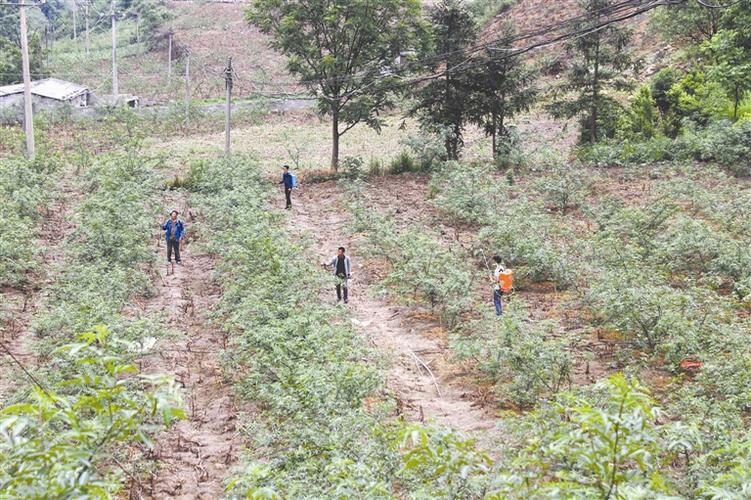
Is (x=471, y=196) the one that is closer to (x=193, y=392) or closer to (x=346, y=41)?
(x=346, y=41)

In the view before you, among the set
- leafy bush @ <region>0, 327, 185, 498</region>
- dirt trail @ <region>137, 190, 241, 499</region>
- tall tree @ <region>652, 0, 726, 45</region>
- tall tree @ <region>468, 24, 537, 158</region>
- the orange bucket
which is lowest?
dirt trail @ <region>137, 190, 241, 499</region>

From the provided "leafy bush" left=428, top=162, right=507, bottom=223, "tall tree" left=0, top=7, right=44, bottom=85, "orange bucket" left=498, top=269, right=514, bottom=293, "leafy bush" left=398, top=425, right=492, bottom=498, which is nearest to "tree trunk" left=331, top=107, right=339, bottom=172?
"leafy bush" left=428, top=162, right=507, bottom=223

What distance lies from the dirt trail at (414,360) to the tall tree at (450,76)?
31.2 ft

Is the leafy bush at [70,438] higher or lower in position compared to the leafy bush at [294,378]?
higher

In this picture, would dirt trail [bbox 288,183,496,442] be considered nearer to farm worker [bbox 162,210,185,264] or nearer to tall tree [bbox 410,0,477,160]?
farm worker [bbox 162,210,185,264]

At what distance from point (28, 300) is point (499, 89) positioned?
19.1 m

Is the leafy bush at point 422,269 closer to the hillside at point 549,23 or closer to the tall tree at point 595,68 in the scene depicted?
the tall tree at point 595,68

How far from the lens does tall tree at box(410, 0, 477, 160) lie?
87.8 ft

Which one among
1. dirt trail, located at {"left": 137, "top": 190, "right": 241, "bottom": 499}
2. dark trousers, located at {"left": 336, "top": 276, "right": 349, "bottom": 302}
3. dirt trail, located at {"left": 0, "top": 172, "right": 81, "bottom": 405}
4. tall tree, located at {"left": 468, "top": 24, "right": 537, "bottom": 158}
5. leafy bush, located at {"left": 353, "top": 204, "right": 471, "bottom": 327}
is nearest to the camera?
dirt trail, located at {"left": 137, "top": 190, "right": 241, "bottom": 499}

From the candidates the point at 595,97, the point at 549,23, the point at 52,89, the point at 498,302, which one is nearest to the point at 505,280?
the point at 498,302

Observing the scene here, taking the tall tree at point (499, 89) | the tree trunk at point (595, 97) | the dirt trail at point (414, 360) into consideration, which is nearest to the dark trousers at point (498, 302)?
the dirt trail at point (414, 360)

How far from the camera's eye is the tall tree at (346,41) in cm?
2548

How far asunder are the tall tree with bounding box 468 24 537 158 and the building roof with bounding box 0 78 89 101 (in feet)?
99.0

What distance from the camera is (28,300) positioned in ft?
47.8
